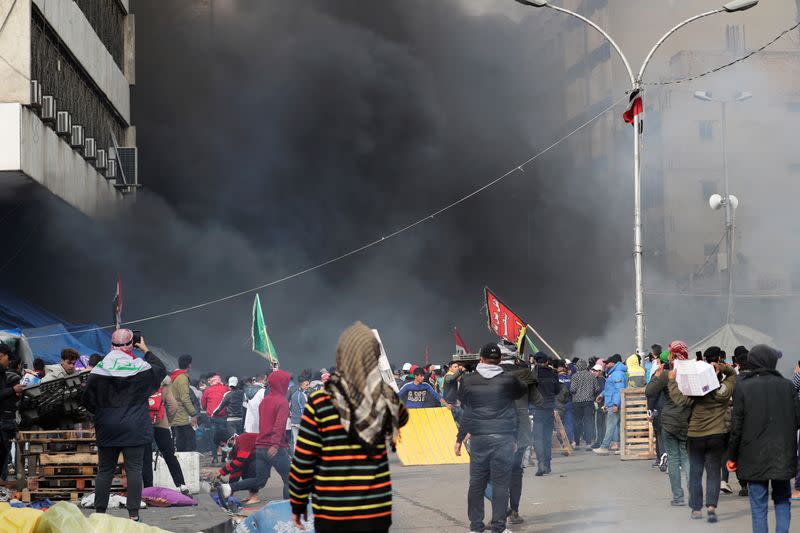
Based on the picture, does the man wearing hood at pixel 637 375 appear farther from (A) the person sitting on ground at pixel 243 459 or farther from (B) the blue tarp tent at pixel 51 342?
(B) the blue tarp tent at pixel 51 342

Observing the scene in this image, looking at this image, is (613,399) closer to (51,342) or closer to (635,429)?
(635,429)

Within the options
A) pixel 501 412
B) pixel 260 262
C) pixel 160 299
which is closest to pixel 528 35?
pixel 260 262

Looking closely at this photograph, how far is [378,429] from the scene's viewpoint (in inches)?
151

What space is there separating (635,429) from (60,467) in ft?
27.1

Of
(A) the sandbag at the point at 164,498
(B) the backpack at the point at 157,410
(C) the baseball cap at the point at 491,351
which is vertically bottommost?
(A) the sandbag at the point at 164,498

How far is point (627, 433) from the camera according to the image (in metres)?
15.0

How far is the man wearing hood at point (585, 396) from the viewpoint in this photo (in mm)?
16625

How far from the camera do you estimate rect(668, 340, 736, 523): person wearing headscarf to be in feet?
28.2

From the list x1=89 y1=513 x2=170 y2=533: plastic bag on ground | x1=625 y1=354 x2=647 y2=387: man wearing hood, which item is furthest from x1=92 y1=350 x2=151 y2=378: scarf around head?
x1=625 y1=354 x2=647 y2=387: man wearing hood

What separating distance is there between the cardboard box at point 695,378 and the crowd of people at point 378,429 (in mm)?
75

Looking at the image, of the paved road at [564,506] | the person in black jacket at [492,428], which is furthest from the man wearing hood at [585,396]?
the person in black jacket at [492,428]

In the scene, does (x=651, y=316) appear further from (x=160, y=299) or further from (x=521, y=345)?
(x=521, y=345)

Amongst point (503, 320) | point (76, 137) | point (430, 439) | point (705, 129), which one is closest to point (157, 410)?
point (430, 439)

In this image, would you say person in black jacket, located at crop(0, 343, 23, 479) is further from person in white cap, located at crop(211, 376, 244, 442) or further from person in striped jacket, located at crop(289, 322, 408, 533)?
person in striped jacket, located at crop(289, 322, 408, 533)
